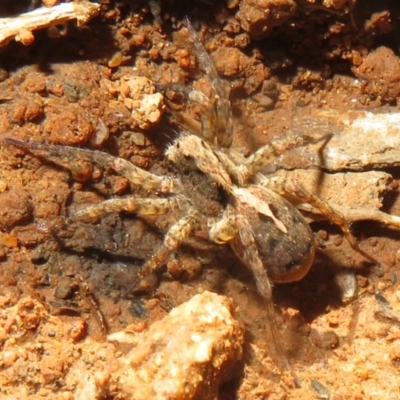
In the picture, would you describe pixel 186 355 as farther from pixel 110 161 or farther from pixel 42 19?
pixel 42 19

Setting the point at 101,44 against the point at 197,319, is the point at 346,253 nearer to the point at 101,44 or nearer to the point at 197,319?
the point at 197,319

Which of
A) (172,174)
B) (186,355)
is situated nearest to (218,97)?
(172,174)

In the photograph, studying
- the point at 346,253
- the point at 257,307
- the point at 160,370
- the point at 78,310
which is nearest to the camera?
the point at 160,370

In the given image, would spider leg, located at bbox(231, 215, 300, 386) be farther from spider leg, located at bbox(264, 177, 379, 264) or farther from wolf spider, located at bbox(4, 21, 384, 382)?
spider leg, located at bbox(264, 177, 379, 264)

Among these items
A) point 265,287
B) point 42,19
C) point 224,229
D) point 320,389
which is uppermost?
point 42,19

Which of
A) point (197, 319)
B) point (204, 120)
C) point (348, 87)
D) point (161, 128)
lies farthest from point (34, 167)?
point (348, 87)
